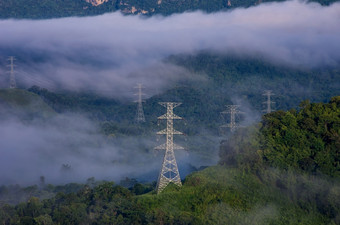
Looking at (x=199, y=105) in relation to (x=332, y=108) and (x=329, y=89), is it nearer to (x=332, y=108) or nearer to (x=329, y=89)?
(x=329, y=89)

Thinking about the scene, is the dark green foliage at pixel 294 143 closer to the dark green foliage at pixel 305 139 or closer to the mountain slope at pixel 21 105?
the dark green foliage at pixel 305 139

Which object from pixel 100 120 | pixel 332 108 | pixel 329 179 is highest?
pixel 332 108

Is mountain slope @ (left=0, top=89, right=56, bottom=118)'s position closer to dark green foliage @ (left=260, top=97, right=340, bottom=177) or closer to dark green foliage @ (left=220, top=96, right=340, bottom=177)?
dark green foliage @ (left=220, top=96, right=340, bottom=177)

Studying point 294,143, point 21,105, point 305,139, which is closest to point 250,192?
point 294,143

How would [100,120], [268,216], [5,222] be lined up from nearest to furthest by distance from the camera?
Result: [268,216] < [5,222] < [100,120]

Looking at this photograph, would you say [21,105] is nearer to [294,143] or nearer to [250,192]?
[294,143]

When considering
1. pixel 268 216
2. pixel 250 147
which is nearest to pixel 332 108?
pixel 250 147

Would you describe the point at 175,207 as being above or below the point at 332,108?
below

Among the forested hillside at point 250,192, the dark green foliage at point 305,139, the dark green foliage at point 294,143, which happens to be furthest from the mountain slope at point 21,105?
the dark green foliage at point 305,139
